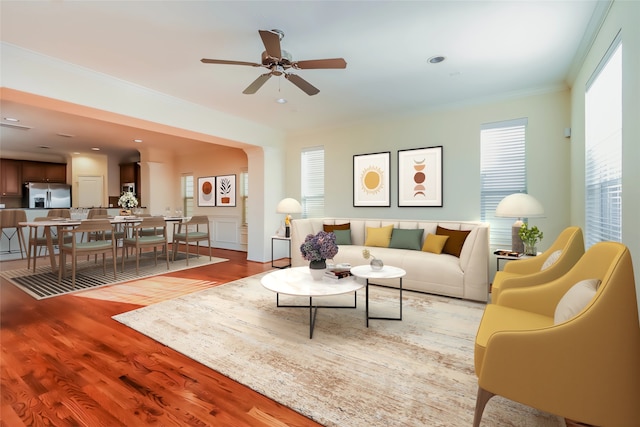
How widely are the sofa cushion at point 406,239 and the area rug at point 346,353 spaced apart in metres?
0.89

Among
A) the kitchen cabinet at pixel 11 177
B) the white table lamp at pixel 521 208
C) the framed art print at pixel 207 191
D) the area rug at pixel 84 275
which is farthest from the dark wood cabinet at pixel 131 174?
the white table lamp at pixel 521 208

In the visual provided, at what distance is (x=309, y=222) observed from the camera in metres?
5.41

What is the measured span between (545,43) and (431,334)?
2.97m

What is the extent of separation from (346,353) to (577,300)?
60.9 inches

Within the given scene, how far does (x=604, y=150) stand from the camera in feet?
8.52

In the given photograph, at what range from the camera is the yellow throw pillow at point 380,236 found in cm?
471

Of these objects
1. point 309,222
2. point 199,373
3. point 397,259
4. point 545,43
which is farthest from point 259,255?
point 545,43

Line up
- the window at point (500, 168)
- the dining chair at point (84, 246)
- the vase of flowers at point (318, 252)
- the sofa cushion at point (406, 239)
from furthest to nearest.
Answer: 1. the sofa cushion at point (406, 239)
2. the dining chair at point (84, 246)
3. the window at point (500, 168)
4. the vase of flowers at point (318, 252)

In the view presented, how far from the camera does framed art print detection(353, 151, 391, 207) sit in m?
5.26

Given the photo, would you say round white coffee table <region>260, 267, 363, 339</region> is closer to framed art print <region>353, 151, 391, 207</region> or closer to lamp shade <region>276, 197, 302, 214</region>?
lamp shade <region>276, 197, 302, 214</region>

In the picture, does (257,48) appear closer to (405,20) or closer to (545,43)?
(405,20)

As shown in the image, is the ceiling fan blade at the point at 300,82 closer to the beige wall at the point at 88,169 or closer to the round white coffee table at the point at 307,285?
the round white coffee table at the point at 307,285

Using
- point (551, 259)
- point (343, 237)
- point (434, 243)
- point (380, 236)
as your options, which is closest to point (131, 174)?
point (343, 237)

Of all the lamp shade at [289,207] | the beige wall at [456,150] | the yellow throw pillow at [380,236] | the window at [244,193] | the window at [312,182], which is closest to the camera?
the beige wall at [456,150]
